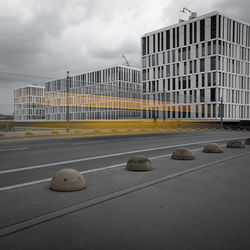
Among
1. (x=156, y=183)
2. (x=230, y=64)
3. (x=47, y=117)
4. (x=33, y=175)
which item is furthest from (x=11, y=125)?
(x=230, y=64)

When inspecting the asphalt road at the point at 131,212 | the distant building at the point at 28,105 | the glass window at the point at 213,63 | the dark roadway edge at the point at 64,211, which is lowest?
the asphalt road at the point at 131,212

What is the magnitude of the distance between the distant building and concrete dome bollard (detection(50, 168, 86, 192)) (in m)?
19.0

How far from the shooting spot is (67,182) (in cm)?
459

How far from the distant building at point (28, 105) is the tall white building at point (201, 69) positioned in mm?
25856

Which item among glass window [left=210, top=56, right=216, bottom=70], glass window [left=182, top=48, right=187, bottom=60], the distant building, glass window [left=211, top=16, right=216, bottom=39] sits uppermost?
glass window [left=211, top=16, right=216, bottom=39]

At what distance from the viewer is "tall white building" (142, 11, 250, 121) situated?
52.1m

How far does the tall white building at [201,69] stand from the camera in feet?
171

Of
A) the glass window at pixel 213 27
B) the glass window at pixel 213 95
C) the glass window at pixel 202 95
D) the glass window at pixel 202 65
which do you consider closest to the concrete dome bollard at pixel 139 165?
the glass window at pixel 213 95

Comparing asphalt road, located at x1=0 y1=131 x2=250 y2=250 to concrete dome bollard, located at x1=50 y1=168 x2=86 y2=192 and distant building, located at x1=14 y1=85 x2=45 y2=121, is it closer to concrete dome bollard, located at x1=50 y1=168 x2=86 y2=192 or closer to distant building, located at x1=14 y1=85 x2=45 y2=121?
concrete dome bollard, located at x1=50 y1=168 x2=86 y2=192

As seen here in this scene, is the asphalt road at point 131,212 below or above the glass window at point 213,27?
below

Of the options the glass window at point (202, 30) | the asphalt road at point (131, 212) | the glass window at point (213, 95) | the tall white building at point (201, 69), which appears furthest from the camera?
Result: the glass window at point (202, 30)

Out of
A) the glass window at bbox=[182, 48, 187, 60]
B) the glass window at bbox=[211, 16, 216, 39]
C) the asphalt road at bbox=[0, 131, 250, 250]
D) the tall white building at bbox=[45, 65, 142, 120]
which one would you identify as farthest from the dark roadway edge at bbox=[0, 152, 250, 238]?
the glass window at bbox=[182, 48, 187, 60]

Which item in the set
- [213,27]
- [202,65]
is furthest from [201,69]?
[213,27]

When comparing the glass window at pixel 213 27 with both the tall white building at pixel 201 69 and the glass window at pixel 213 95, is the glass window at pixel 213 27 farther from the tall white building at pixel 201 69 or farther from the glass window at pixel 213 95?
the glass window at pixel 213 95
